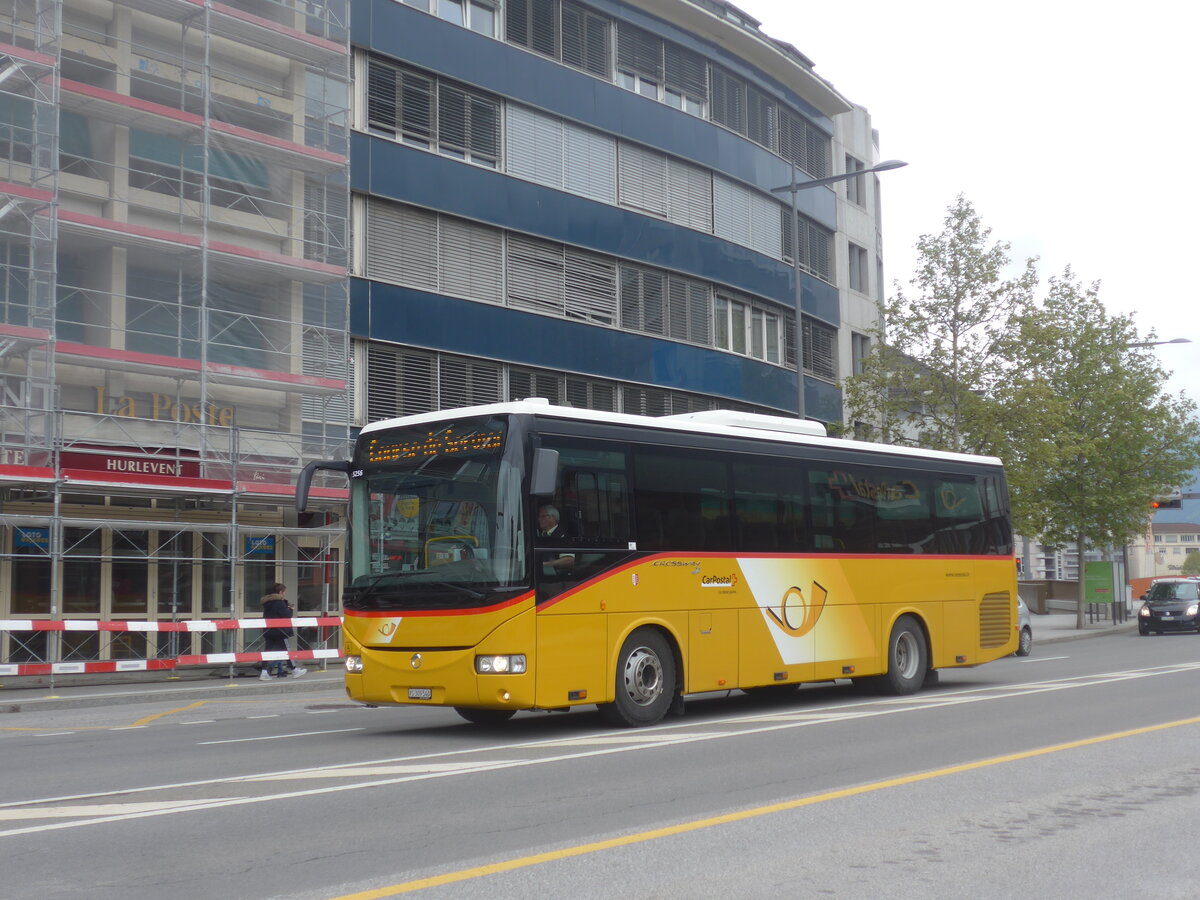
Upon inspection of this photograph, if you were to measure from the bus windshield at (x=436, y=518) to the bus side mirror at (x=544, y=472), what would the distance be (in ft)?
1.27

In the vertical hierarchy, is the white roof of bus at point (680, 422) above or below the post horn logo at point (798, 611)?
above

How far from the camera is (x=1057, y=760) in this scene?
33.4 ft

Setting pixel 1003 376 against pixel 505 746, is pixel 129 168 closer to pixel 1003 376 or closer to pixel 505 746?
pixel 505 746

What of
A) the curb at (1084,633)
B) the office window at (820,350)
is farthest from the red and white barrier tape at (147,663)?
the office window at (820,350)

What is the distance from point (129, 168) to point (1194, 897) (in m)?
23.2

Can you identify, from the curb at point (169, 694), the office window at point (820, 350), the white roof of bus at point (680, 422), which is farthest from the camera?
the office window at point (820, 350)

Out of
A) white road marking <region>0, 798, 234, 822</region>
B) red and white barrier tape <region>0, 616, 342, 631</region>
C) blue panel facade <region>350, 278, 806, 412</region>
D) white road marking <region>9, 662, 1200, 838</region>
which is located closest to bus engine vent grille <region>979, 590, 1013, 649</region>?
white road marking <region>9, 662, 1200, 838</region>

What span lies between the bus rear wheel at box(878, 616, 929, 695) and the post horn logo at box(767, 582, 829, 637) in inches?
64.5

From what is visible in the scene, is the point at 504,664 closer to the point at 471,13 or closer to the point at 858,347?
the point at 471,13

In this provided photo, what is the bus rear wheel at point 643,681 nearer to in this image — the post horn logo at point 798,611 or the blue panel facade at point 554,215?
the post horn logo at point 798,611

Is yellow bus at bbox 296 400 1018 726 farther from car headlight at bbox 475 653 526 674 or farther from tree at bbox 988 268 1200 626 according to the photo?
tree at bbox 988 268 1200 626

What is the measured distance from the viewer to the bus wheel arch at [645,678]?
13.2 meters

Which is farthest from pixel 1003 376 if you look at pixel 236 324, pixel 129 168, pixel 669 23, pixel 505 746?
pixel 505 746

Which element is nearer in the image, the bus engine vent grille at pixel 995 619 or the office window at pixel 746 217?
the bus engine vent grille at pixel 995 619
